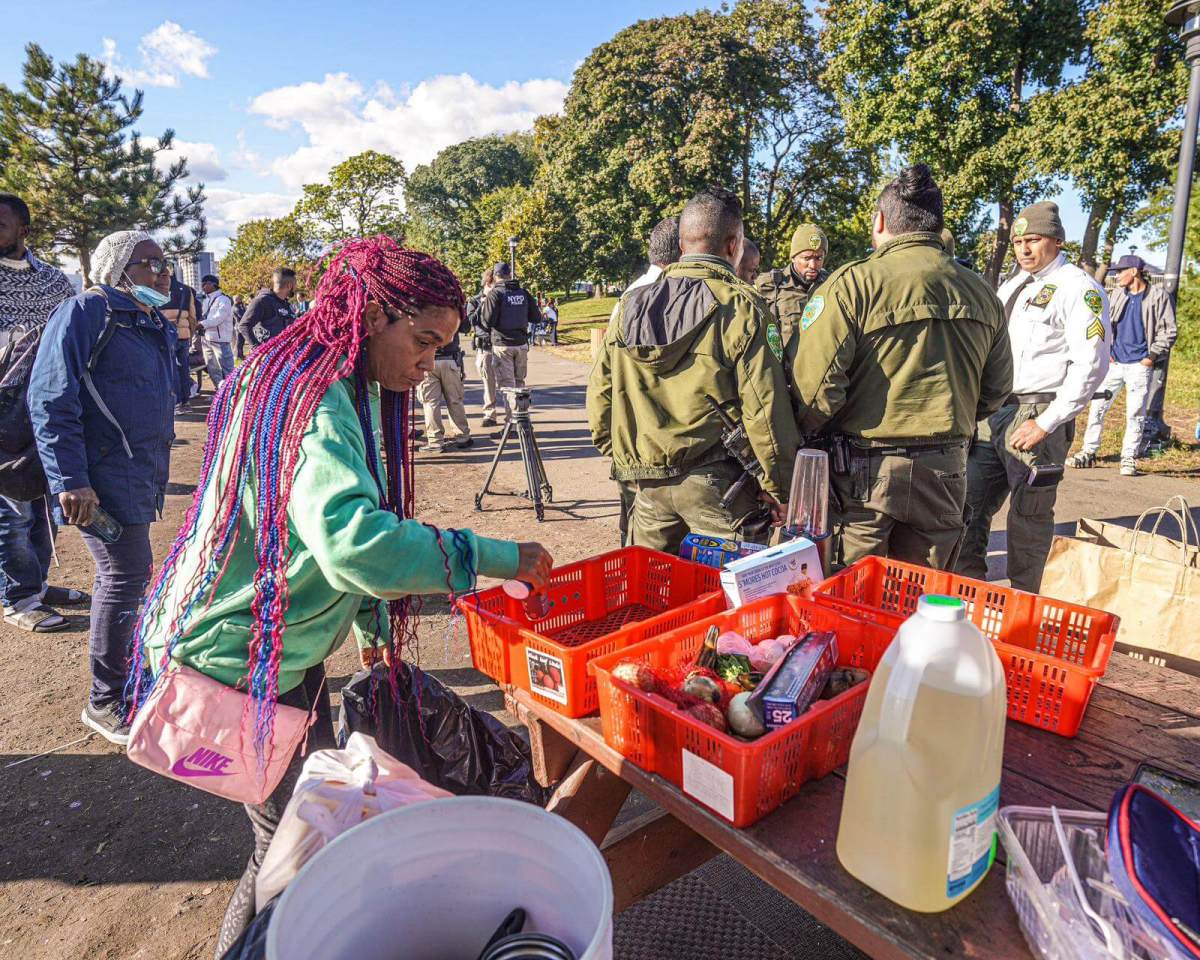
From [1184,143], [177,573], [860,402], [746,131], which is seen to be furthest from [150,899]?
[746,131]

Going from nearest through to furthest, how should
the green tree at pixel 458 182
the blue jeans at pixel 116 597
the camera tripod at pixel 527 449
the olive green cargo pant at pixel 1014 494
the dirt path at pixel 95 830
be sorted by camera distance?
1. the dirt path at pixel 95 830
2. the blue jeans at pixel 116 597
3. the olive green cargo pant at pixel 1014 494
4. the camera tripod at pixel 527 449
5. the green tree at pixel 458 182

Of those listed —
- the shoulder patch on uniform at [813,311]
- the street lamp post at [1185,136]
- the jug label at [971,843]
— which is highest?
the street lamp post at [1185,136]

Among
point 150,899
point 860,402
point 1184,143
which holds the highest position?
point 1184,143

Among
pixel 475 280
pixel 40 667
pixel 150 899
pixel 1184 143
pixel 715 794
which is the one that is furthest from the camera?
pixel 475 280

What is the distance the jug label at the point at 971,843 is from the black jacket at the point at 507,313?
336 inches

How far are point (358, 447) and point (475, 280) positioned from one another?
136 ft

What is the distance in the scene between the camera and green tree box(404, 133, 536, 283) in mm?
57125

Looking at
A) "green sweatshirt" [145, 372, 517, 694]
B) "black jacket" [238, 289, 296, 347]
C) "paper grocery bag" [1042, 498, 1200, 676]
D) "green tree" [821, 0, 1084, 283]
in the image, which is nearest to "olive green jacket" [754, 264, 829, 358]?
"paper grocery bag" [1042, 498, 1200, 676]

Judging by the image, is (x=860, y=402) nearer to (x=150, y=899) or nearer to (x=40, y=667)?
(x=150, y=899)

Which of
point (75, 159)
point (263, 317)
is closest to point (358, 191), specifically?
point (75, 159)

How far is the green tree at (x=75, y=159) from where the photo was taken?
92.5ft

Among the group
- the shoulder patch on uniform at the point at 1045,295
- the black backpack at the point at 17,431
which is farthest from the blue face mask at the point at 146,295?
the shoulder patch on uniform at the point at 1045,295

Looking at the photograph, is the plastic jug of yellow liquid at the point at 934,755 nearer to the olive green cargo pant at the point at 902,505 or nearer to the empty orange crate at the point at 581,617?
the empty orange crate at the point at 581,617

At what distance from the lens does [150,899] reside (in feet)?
8.25
